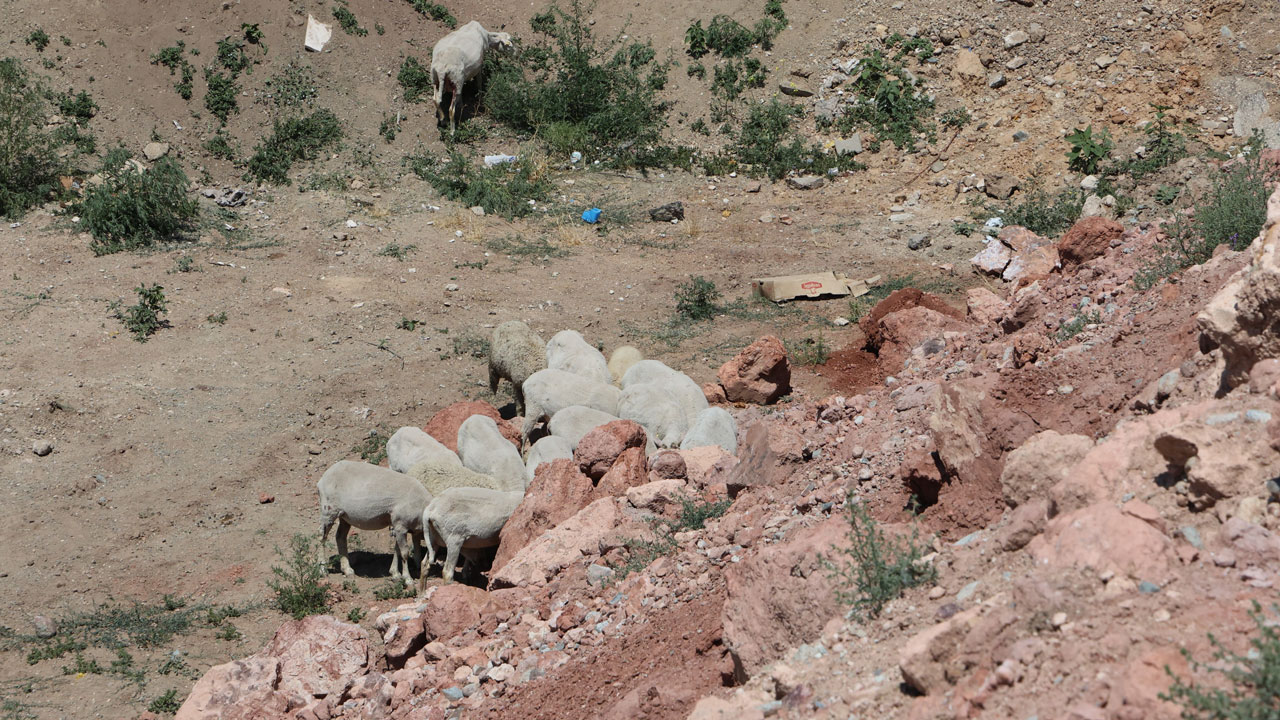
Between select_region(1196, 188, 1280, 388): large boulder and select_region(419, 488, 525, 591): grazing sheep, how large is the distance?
5.12 meters

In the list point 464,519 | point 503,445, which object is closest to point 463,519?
point 464,519

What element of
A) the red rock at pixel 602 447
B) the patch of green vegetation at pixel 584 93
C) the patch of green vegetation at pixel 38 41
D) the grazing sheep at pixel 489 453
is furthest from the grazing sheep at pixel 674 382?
the patch of green vegetation at pixel 38 41

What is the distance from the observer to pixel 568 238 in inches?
593

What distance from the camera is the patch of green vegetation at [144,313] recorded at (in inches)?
485

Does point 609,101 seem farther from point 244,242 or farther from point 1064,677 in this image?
point 1064,677

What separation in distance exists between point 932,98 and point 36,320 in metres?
12.8

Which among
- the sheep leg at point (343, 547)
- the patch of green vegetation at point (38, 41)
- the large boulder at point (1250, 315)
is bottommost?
the sheep leg at point (343, 547)

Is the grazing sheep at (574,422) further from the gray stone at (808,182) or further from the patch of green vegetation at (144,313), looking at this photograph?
the gray stone at (808,182)

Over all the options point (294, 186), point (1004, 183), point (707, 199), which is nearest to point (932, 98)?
point (1004, 183)

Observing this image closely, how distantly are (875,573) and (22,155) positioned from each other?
14.7 meters

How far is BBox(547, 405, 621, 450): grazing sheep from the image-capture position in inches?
375

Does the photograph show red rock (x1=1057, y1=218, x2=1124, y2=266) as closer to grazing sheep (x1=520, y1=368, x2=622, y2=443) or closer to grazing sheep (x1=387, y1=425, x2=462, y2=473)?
grazing sheep (x1=520, y1=368, x2=622, y2=443)

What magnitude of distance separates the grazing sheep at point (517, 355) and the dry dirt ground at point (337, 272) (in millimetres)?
674

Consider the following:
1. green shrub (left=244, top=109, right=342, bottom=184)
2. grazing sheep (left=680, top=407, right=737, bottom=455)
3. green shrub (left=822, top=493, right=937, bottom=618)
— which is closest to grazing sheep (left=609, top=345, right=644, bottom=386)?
grazing sheep (left=680, top=407, right=737, bottom=455)
